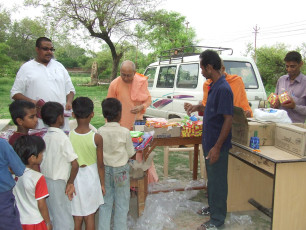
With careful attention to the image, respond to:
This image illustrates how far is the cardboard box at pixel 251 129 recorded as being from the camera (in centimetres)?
302

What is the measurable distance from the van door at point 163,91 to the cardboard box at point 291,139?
351 centimetres

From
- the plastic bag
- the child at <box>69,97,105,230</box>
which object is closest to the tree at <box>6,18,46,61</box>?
the child at <box>69,97,105,230</box>

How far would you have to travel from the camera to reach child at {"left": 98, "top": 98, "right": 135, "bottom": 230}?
258 centimetres

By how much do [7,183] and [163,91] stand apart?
5.09 meters

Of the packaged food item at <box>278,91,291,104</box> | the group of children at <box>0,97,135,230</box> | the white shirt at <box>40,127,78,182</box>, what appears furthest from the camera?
the packaged food item at <box>278,91,291,104</box>

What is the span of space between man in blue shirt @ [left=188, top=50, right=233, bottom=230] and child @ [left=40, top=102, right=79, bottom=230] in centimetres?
136

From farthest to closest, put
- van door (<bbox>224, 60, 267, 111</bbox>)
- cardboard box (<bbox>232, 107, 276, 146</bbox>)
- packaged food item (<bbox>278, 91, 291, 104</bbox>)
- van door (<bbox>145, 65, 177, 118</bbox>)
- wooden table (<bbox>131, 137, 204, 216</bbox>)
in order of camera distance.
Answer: van door (<bbox>145, 65, 177, 118</bbox>) → van door (<bbox>224, 60, 267, 111</bbox>) → packaged food item (<bbox>278, 91, 291, 104</bbox>) → wooden table (<bbox>131, 137, 204, 216</bbox>) → cardboard box (<bbox>232, 107, 276, 146</bbox>)

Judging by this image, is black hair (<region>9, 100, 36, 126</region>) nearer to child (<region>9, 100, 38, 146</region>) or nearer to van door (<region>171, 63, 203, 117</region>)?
child (<region>9, 100, 38, 146</region>)

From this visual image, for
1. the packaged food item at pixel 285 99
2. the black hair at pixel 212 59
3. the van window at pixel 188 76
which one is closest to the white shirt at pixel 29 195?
the black hair at pixel 212 59

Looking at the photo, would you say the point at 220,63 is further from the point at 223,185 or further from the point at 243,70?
the point at 243,70

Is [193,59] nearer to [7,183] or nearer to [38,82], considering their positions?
[38,82]

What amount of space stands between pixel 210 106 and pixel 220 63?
444 mm

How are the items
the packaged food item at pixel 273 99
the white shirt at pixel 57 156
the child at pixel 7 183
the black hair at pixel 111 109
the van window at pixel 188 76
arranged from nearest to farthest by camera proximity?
the child at pixel 7 183
the white shirt at pixel 57 156
the black hair at pixel 111 109
the packaged food item at pixel 273 99
the van window at pixel 188 76

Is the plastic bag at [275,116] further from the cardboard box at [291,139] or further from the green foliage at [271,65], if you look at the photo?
the green foliage at [271,65]
